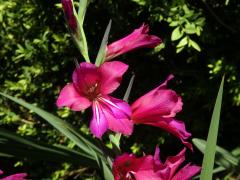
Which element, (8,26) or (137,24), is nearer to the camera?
(137,24)

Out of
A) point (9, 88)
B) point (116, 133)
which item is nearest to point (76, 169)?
point (9, 88)

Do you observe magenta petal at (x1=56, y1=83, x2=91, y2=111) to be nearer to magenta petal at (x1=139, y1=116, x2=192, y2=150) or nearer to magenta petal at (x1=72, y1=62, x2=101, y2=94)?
magenta petal at (x1=72, y1=62, x2=101, y2=94)

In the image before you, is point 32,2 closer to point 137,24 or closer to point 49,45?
point 49,45

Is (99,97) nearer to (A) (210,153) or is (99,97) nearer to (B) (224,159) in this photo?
(A) (210,153)

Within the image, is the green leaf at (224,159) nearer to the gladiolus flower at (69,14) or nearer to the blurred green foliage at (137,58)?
the blurred green foliage at (137,58)

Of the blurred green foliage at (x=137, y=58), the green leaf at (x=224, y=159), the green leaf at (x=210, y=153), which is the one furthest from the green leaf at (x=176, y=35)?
the green leaf at (x=210, y=153)

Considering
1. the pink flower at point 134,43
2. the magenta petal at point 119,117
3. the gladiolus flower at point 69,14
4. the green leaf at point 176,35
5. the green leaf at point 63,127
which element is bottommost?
the green leaf at point 176,35

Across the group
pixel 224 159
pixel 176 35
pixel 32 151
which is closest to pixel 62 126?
pixel 32 151
